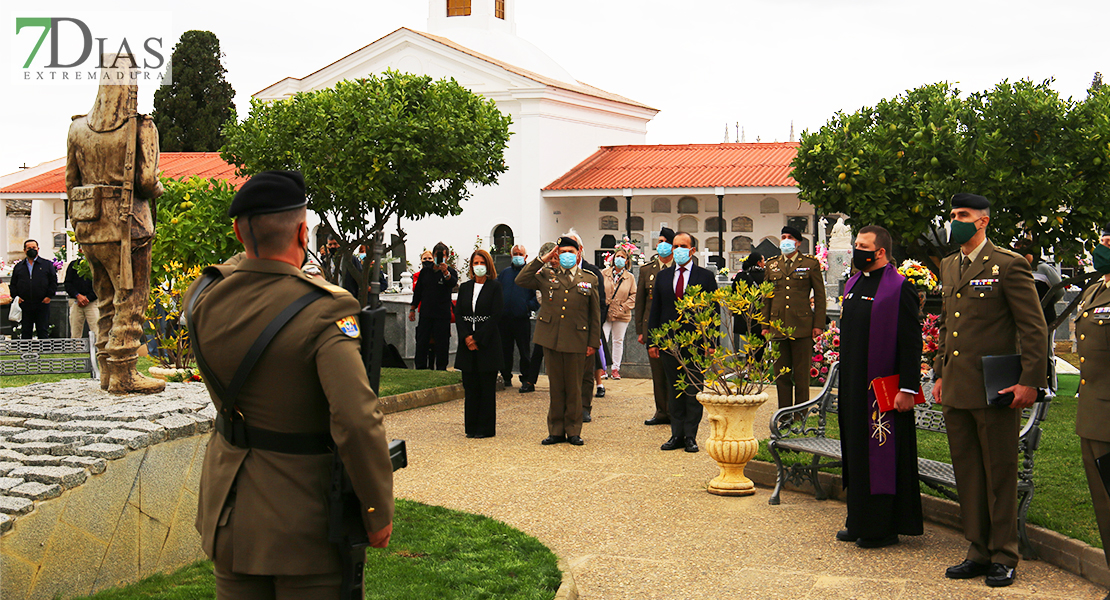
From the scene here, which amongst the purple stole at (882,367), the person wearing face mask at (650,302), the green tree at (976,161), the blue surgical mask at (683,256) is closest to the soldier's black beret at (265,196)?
the purple stole at (882,367)

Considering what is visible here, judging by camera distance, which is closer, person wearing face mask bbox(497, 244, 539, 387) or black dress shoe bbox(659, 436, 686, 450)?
black dress shoe bbox(659, 436, 686, 450)

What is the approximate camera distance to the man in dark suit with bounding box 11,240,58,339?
16406mm

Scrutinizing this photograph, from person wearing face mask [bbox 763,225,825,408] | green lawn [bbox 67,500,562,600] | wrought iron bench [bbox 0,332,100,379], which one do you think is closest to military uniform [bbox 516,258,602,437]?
person wearing face mask [bbox 763,225,825,408]

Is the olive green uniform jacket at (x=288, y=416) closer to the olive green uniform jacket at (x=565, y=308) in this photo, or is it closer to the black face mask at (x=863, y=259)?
the black face mask at (x=863, y=259)

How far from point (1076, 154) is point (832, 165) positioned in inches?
109

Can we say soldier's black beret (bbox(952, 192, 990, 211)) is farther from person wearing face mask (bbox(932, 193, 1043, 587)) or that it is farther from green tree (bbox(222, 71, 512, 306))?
green tree (bbox(222, 71, 512, 306))

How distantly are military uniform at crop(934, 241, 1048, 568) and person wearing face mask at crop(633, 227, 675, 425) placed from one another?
15.3ft

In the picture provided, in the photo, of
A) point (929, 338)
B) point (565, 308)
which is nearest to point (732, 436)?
point (565, 308)

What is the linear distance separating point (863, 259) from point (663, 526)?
2152 millimetres

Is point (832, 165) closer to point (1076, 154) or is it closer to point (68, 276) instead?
point (1076, 154)

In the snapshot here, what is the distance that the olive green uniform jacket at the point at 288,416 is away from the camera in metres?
2.86

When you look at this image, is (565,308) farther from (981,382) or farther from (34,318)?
(34,318)

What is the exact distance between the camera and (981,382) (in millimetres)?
5469

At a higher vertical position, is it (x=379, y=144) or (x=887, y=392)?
(x=379, y=144)
